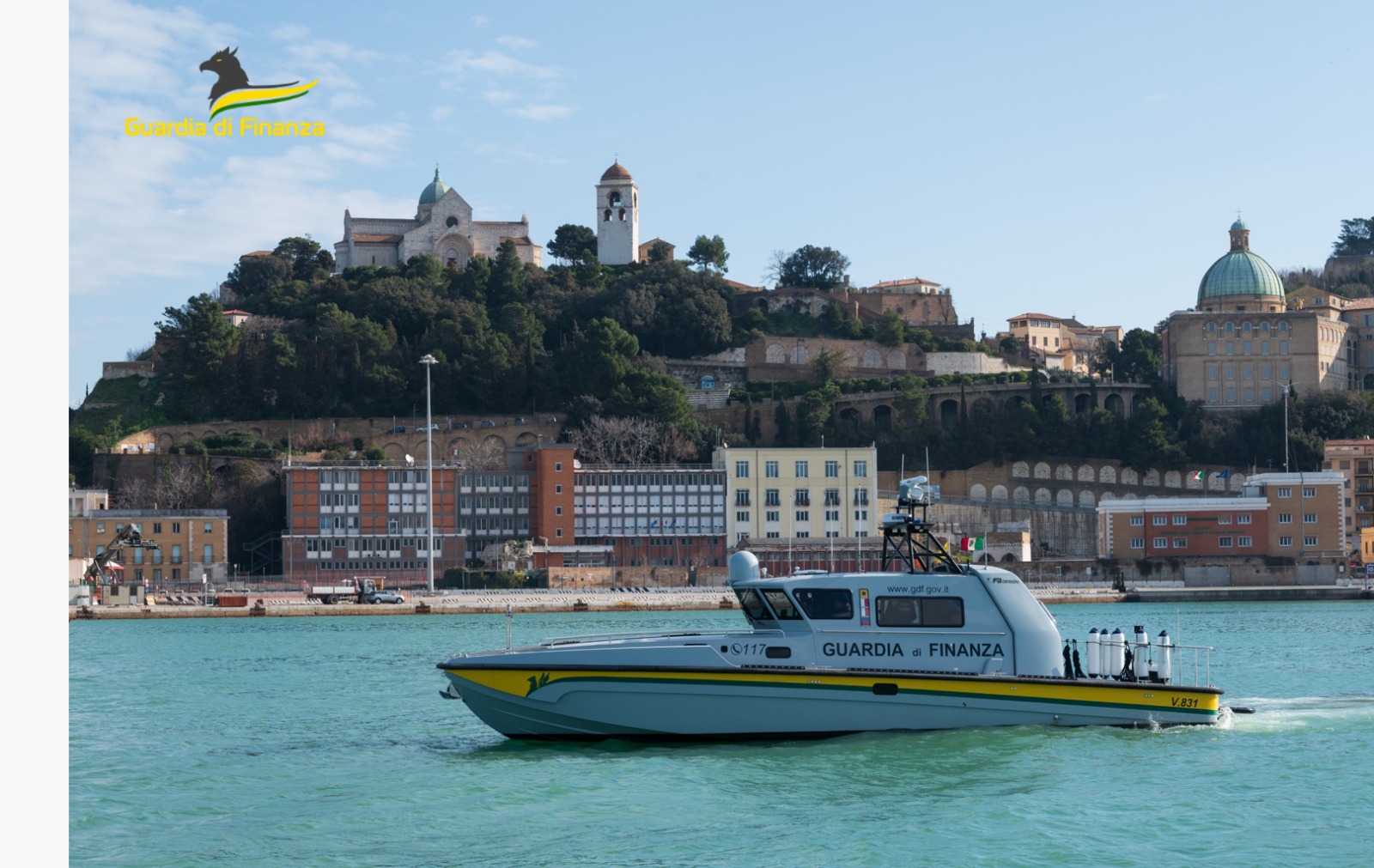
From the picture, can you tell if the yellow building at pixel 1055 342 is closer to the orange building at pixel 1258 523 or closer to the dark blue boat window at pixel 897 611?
the orange building at pixel 1258 523

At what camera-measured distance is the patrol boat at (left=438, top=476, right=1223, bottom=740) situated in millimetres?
21688

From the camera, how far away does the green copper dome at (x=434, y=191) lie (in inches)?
5157

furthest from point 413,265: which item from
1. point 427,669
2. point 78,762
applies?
point 78,762

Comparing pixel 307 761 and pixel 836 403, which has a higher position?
pixel 836 403

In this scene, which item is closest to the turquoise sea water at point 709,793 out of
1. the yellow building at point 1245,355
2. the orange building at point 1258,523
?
the orange building at point 1258,523

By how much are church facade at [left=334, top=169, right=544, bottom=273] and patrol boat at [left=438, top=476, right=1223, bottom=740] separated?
10287cm

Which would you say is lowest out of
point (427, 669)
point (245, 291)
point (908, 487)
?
point (427, 669)

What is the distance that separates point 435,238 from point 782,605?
106 metres

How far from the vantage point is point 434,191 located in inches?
5187

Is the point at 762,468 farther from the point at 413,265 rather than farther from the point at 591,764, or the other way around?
the point at 591,764

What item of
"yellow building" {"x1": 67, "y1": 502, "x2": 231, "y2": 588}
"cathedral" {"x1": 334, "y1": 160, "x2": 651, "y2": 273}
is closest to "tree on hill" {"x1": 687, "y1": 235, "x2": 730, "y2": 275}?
"cathedral" {"x1": 334, "y1": 160, "x2": 651, "y2": 273}

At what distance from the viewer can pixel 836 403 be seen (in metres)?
106

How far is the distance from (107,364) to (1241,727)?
9686 cm

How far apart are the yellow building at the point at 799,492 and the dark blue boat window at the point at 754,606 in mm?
61760
